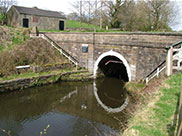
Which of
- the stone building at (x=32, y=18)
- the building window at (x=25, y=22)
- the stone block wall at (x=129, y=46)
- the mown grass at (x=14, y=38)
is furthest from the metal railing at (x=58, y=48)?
the building window at (x=25, y=22)

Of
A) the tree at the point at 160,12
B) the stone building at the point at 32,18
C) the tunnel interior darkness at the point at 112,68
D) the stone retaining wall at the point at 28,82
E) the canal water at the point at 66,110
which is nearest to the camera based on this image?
the canal water at the point at 66,110

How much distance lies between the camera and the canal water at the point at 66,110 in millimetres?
7488

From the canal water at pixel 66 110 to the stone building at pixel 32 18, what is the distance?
42.7ft

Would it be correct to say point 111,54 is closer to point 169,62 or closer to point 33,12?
point 169,62

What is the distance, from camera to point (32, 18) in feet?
75.8

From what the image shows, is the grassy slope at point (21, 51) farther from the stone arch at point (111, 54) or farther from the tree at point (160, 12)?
the tree at point (160, 12)

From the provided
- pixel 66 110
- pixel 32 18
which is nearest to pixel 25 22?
pixel 32 18

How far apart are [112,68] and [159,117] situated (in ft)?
38.2

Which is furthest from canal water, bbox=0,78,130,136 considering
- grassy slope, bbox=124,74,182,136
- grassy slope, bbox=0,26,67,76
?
grassy slope, bbox=0,26,67,76

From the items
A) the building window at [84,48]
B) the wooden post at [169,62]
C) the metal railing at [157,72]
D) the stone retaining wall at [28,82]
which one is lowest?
the stone retaining wall at [28,82]

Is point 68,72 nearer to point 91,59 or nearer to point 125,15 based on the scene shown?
point 91,59

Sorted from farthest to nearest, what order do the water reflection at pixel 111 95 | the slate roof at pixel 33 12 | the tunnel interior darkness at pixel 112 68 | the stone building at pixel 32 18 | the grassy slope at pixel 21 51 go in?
the slate roof at pixel 33 12
the stone building at pixel 32 18
the tunnel interior darkness at pixel 112 68
the grassy slope at pixel 21 51
the water reflection at pixel 111 95

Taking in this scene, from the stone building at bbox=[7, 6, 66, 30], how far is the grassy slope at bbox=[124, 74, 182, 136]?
2022cm

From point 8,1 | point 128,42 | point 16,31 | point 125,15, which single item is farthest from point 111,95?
point 8,1
